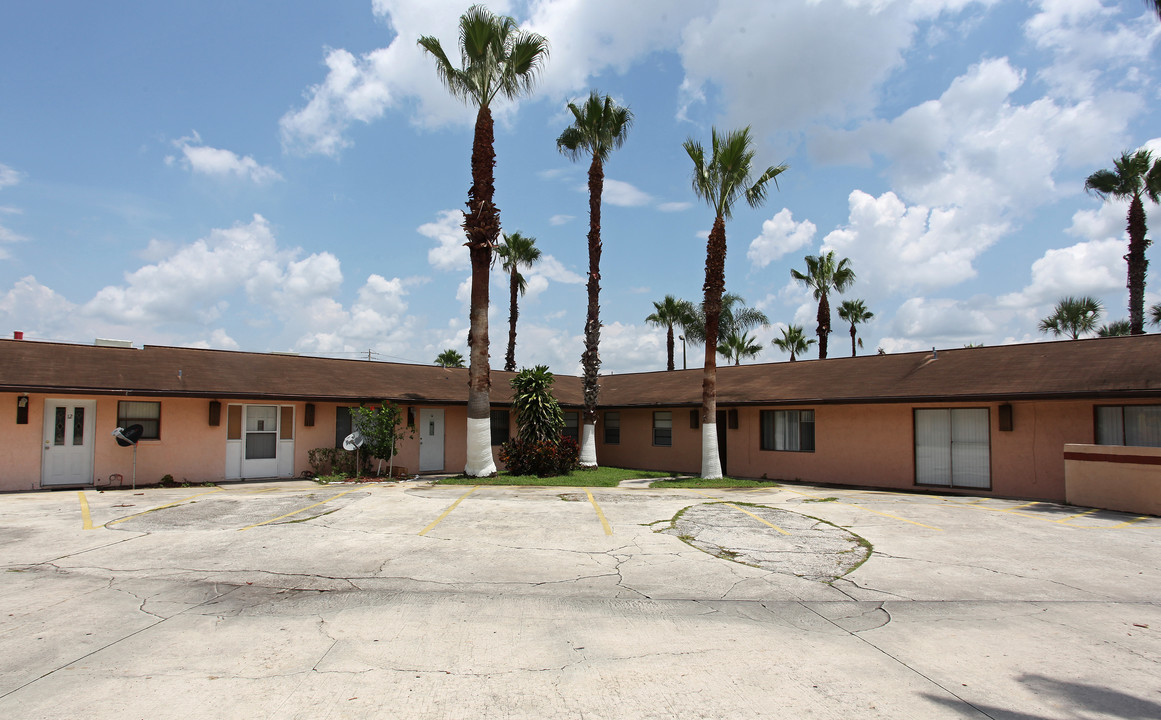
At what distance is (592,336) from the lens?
70.0ft

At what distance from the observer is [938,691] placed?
4551 millimetres

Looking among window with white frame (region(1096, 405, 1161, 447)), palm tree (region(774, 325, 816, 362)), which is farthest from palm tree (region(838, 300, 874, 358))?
window with white frame (region(1096, 405, 1161, 447))

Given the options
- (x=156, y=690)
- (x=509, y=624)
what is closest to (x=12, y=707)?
(x=156, y=690)

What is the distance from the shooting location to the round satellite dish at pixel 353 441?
17500mm

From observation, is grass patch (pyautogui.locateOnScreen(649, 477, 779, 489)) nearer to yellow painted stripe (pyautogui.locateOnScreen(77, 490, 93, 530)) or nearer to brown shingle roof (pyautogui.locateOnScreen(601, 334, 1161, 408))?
brown shingle roof (pyautogui.locateOnScreen(601, 334, 1161, 408))

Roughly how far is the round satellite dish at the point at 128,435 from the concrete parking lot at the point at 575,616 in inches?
132

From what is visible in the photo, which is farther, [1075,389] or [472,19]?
[472,19]

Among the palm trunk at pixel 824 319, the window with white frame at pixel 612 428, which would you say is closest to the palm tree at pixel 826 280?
the palm trunk at pixel 824 319

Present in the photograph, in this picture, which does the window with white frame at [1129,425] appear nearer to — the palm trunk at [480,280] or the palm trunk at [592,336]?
the palm trunk at [592,336]

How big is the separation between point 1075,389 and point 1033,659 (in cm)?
1180

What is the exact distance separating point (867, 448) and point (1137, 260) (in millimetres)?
18822

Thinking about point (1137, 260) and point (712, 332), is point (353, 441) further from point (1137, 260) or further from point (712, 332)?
point (1137, 260)

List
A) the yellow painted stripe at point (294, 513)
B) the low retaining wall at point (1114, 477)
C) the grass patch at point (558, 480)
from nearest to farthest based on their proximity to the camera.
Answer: the yellow painted stripe at point (294, 513), the low retaining wall at point (1114, 477), the grass patch at point (558, 480)

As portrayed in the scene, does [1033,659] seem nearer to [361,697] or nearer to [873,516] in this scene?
[361,697]
